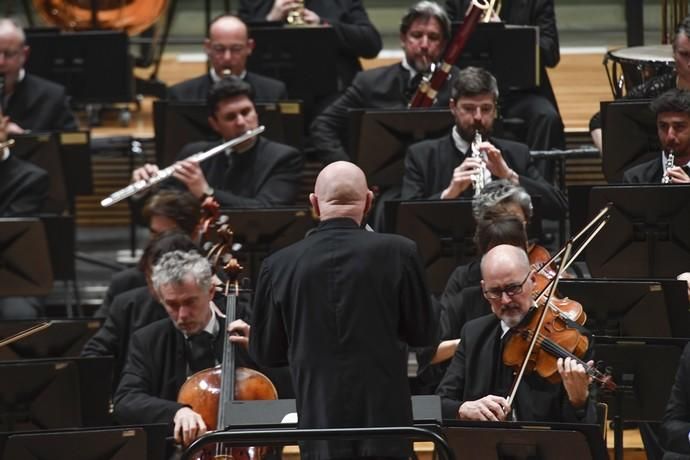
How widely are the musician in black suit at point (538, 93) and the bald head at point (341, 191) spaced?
2719 millimetres

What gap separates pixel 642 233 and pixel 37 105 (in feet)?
9.37

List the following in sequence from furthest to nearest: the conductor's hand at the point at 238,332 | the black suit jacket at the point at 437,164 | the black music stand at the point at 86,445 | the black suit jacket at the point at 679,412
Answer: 1. the black suit jacket at the point at 437,164
2. the conductor's hand at the point at 238,332
3. the black suit jacket at the point at 679,412
4. the black music stand at the point at 86,445

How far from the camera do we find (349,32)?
684cm

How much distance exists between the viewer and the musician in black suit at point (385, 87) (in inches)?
244

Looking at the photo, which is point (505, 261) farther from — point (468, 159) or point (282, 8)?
point (282, 8)

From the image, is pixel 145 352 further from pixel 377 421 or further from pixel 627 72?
pixel 627 72

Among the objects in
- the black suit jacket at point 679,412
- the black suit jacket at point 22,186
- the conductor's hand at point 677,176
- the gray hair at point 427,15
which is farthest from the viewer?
the gray hair at point 427,15

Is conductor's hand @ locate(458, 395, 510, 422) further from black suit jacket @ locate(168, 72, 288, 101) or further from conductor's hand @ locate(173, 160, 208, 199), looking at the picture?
black suit jacket @ locate(168, 72, 288, 101)

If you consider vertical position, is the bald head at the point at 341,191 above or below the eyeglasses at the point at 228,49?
below

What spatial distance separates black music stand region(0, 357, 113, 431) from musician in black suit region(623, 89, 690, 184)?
197cm

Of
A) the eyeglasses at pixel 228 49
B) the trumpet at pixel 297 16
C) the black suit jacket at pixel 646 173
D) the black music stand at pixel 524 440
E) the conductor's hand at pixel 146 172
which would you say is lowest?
the black music stand at pixel 524 440

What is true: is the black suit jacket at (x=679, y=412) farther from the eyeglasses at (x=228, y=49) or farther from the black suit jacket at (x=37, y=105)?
the black suit jacket at (x=37, y=105)

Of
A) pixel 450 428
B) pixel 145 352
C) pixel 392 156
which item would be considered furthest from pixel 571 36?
pixel 450 428

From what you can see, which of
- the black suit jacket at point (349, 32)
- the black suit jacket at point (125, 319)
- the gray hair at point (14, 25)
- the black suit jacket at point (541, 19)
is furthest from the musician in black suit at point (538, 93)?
the black suit jacket at point (125, 319)
